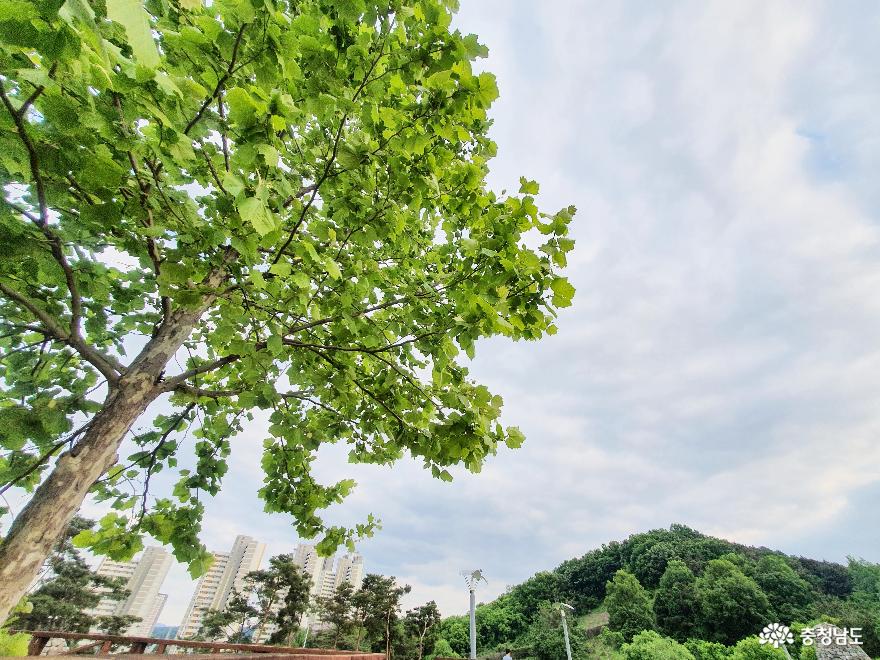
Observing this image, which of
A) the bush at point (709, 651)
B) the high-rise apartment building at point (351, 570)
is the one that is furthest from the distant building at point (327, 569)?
the bush at point (709, 651)

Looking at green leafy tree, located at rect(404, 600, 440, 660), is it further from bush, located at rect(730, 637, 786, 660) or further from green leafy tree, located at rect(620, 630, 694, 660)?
bush, located at rect(730, 637, 786, 660)

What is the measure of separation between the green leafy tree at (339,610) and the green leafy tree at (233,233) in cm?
4239

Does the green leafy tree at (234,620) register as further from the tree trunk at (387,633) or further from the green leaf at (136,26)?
the green leaf at (136,26)

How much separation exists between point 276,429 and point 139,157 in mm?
2400

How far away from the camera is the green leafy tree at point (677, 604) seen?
4772 centimetres

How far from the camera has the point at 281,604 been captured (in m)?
35.1

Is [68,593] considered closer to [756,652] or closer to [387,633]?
[387,633]

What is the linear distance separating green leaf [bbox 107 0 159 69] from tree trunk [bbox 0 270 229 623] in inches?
63.5

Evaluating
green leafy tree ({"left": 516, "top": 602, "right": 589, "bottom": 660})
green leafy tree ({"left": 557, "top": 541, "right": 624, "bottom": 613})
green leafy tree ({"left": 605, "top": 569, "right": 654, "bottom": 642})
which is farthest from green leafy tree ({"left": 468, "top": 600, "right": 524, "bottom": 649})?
green leafy tree ({"left": 605, "top": 569, "right": 654, "bottom": 642})

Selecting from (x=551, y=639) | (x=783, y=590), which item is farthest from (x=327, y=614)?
(x=783, y=590)

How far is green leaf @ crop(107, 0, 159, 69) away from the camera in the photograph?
124 cm

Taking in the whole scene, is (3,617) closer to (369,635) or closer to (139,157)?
(139,157)

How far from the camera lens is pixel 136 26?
1319 mm

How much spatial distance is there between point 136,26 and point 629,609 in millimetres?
65015
